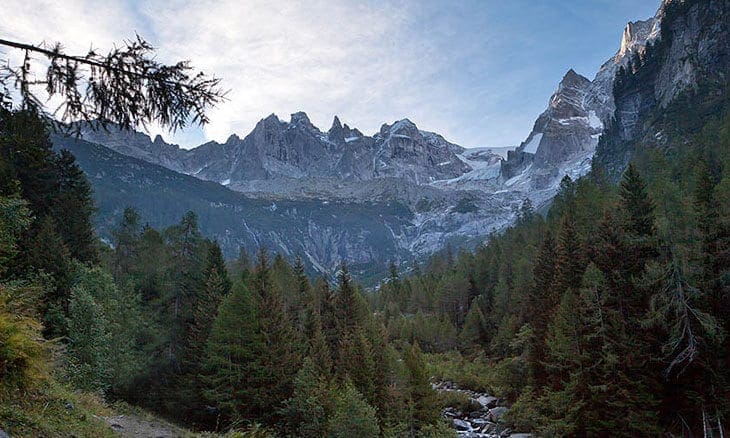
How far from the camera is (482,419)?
33.2 meters

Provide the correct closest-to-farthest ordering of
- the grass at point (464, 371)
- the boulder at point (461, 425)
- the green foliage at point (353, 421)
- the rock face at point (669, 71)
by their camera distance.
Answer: the green foliage at point (353, 421), the boulder at point (461, 425), the grass at point (464, 371), the rock face at point (669, 71)

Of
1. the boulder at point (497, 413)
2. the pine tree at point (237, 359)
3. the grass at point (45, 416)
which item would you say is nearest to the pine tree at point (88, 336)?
the pine tree at point (237, 359)

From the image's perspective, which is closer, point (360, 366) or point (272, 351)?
point (272, 351)

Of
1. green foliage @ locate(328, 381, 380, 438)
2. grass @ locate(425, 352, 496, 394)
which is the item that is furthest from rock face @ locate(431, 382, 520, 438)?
green foliage @ locate(328, 381, 380, 438)

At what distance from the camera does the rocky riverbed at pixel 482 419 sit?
95.0 feet

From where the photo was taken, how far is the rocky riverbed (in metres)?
29.0

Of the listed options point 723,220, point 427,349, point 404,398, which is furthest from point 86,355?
point 427,349

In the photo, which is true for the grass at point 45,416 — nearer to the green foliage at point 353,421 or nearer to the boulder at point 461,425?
the green foliage at point 353,421

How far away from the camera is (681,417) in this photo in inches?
835

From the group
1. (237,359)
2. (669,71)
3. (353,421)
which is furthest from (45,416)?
(669,71)

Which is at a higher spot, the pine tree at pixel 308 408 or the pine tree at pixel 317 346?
the pine tree at pixel 317 346

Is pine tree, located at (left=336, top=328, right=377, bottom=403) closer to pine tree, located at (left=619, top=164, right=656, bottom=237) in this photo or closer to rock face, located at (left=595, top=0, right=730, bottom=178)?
pine tree, located at (left=619, top=164, right=656, bottom=237)

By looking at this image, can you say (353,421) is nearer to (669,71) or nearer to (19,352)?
(19,352)

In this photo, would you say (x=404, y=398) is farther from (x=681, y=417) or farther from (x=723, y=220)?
(x=723, y=220)
